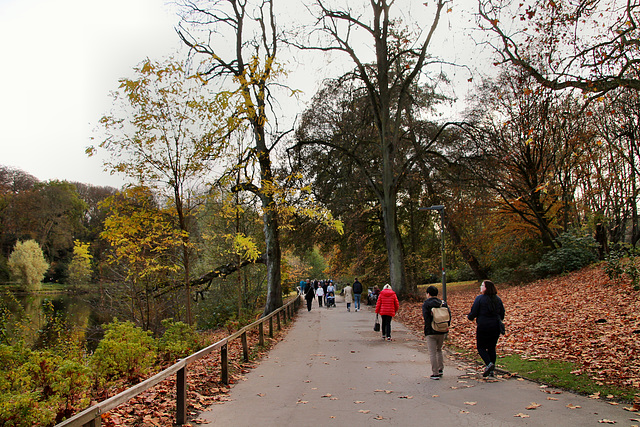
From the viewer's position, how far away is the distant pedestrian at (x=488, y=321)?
8.31 m

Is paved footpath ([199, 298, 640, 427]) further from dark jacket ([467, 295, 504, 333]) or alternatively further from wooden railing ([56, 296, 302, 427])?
dark jacket ([467, 295, 504, 333])

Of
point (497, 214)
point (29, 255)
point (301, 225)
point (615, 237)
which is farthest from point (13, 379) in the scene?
point (29, 255)

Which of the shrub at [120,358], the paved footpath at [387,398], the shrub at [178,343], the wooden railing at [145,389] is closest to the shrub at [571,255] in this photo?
the paved footpath at [387,398]

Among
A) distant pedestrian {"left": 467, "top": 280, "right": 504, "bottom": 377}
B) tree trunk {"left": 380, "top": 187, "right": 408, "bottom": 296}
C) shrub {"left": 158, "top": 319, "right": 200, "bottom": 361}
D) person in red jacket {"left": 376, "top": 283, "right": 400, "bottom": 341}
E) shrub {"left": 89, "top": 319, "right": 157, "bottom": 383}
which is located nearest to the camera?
shrub {"left": 89, "top": 319, "right": 157, "bottom": 383}

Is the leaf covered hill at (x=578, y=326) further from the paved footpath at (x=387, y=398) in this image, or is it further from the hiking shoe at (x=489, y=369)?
the paved footpath at (x=387, y=398)

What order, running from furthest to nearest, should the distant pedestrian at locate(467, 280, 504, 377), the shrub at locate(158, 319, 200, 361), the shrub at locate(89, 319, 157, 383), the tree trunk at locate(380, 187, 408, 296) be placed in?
the tree trunk at locate(380, 187, 408, 296), the shrub at locate(158, 319, 200, 361), the distant pedestrian at locate(467, 280, 504, 377), the shrub at locate(89, 319, 157, 383)

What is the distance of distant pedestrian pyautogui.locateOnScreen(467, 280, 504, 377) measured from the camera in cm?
831

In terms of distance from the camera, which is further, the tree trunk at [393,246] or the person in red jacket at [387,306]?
the tree trunk at [393,246]

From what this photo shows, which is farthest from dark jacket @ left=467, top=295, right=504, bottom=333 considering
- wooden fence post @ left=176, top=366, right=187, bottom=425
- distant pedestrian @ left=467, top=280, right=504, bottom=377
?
wooden fence post @ left=176, top=366, right=187, bottom=425

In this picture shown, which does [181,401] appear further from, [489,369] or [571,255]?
[571,255]

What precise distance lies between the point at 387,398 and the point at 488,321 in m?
2.53

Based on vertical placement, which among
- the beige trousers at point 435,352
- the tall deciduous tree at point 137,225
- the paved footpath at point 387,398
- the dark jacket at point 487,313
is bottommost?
the paved footpath at point 387,398

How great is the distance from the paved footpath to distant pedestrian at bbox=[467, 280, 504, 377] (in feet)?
1.40

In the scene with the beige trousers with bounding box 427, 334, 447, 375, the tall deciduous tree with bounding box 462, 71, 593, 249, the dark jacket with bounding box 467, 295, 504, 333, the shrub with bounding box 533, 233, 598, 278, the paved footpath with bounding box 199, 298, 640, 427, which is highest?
the tall deciduous tree with bounding box 462, 71, 593, 249
